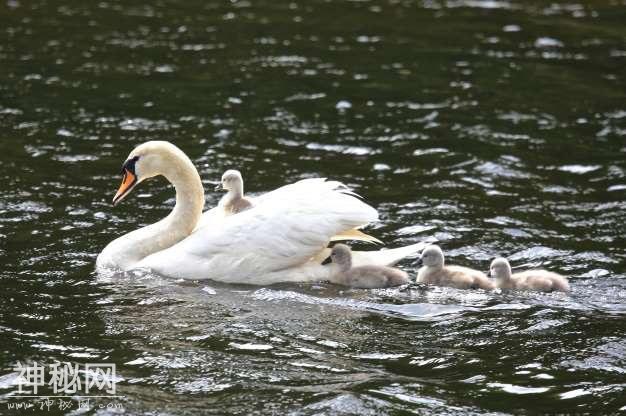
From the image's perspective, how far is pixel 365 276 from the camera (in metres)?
11.0

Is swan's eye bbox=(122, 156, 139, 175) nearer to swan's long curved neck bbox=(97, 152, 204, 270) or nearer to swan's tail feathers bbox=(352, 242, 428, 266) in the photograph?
swan's long curved neck bbox=(97, 152, 204, 270)

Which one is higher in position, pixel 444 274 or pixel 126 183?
pixel 126 183

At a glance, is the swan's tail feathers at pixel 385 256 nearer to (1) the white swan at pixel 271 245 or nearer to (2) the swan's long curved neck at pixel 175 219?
(1) the white swan at pixel 271 245

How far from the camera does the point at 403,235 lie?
12711 millimetres

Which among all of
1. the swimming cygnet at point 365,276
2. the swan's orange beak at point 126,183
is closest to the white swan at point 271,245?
the swimming cygnet at point 365,276

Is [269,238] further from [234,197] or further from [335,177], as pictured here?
[335,177]

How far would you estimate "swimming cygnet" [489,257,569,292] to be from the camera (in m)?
10.6

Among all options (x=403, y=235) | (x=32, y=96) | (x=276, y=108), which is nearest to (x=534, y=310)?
(x=403, y=235)

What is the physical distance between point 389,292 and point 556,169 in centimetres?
493

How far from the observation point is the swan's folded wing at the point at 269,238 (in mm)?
11078

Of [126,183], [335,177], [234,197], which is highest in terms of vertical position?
[126,183]

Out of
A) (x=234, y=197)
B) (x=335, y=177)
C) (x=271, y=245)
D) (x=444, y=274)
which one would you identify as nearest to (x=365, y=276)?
(x=444, y=274)

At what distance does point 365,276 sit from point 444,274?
0.74 metres

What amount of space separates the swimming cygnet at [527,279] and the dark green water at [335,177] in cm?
14
